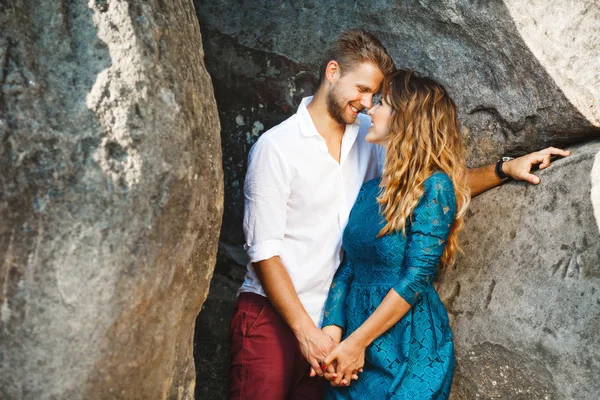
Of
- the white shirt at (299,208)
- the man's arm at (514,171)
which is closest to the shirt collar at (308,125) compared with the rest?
the white shirt at (299,208)

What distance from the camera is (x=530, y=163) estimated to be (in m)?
2.97

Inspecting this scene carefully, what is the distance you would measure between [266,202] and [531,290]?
105cm

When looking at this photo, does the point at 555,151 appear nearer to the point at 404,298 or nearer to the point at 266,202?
the point at 404,298

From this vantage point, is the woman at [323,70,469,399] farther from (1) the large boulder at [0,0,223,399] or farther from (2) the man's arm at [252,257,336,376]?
(1) the large boulder at [0,0,223,399]

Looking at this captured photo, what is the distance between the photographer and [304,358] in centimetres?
306

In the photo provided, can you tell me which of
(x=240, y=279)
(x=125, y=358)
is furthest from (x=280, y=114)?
(x=125, y=358)

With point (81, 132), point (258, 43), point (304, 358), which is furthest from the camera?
point (258, 43)

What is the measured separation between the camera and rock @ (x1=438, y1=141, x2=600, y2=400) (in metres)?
2.59

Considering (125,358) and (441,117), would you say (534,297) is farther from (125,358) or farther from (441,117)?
(125,358)

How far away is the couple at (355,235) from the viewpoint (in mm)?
2729

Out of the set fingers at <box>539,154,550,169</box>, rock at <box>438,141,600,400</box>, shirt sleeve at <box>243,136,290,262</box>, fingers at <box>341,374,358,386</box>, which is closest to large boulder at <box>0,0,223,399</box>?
shirt sleeve at <box>243,136,290,262</box>

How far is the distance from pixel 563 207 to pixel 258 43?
1.66 metres

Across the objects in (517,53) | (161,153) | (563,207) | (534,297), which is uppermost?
(517,53)

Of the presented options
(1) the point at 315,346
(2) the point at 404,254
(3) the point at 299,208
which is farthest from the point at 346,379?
(3) the point at 299,208
